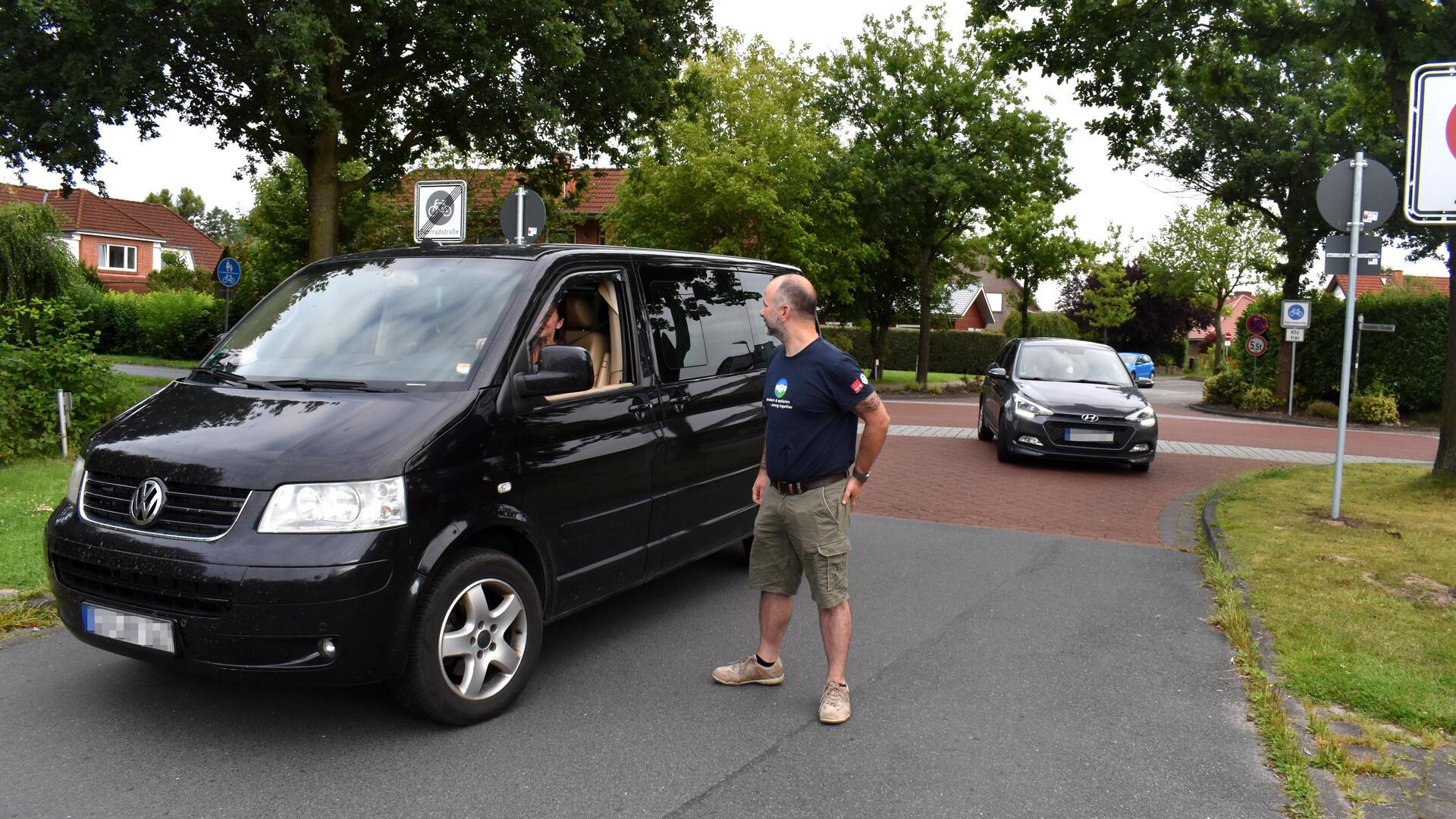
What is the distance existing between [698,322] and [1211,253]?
64904 mm

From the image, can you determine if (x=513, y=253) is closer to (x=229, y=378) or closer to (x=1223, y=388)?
(x=229, y=378)

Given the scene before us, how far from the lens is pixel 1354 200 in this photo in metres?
8.45

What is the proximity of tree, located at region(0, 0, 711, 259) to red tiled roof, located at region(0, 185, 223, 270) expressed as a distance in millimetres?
40725

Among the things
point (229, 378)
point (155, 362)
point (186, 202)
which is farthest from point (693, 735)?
point (186, 202)

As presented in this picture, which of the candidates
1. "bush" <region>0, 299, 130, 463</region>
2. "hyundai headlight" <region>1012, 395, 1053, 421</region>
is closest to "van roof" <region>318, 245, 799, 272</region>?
"bush" <region>0, 299, 130, 463</region>

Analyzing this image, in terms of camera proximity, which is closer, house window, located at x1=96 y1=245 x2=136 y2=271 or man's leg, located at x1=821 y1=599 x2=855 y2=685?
man's leg, located at x1=821 y1=599 x2=855 y2=685

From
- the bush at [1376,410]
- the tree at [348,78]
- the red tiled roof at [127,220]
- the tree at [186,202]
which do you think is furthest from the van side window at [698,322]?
the tree at [186,202]

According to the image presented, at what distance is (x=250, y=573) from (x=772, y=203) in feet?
73.9

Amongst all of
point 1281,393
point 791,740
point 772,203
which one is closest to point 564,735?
point 791,740

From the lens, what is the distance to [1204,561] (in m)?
7.59

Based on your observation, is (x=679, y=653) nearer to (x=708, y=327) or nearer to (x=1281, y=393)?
(x=708, y=327)

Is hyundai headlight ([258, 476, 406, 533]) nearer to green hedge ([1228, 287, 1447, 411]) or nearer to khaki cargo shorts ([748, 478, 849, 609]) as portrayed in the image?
khaki cargo shorts ([748, 478, 849, 609])

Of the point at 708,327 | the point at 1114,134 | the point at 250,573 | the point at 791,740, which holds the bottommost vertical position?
the point at 791,740

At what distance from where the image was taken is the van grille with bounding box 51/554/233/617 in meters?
3.61
